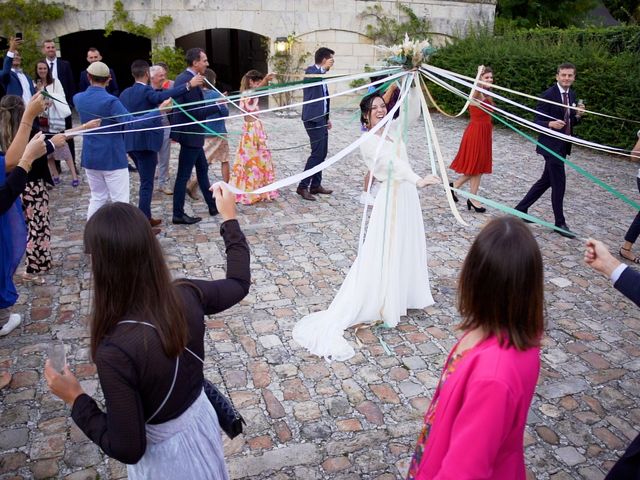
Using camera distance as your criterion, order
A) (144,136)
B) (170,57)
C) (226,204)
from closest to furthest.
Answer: (226,204), (144,136), (170,57)

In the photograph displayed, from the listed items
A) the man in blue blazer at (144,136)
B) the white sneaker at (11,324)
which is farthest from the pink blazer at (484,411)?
the man in blue blazer at (144,136)

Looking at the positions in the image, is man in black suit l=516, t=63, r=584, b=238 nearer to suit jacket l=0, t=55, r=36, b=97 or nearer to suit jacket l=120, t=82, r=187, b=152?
suit jacket l=120, t=82, r=187, b=152

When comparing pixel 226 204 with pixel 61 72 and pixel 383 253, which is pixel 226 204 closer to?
pixel 383 253

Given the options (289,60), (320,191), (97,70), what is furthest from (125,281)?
(289,60)

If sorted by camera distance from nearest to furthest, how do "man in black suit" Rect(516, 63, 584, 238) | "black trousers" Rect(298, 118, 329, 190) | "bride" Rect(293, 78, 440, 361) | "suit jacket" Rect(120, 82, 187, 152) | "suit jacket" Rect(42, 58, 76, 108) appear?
"bride" Rect(293, 78, 440, 361)
"suit jacket" Rect(120, 82, 187, 152)
"man in black suit" Rect(516, 63, 584, 238)
"black trousers" Rect(298, 118, 329, 190)
"suit jacket" Rect(42, 58, 76, 108)

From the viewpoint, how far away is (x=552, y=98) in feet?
22.2

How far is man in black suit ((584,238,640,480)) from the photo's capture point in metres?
2.25

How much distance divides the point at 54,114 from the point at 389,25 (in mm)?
11625

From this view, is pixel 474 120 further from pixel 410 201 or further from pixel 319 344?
pixel 319 344

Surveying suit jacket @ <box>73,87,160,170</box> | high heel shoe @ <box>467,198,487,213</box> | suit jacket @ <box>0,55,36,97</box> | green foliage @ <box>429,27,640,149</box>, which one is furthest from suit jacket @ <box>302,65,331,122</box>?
green foliage @ <box>429,27,640,149</box>

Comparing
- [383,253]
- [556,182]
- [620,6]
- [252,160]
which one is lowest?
[383,253]

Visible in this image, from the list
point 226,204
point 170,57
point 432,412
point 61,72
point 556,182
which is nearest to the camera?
point 432,412

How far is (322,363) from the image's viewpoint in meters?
4.09

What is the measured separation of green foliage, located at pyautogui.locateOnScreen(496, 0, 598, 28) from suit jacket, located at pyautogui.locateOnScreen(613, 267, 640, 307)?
68.1 feet
